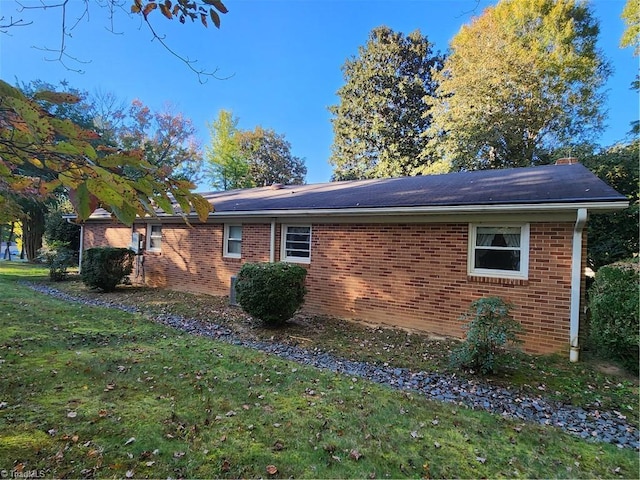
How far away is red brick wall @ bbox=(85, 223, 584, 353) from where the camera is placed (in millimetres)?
6273

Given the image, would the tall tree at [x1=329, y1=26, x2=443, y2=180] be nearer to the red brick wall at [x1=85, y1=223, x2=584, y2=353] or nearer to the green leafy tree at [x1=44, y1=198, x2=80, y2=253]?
the red brick wall at [x1=85, y1=223, x2=584, y2=353]

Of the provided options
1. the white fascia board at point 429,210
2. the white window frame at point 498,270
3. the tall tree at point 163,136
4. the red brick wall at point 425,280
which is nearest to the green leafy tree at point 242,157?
the tall tree at point 163,136

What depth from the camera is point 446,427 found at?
11.8 ft

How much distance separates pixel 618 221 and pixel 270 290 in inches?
466

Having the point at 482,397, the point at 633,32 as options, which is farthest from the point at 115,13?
the point at 633,32

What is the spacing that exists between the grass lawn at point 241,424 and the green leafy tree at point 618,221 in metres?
8.15

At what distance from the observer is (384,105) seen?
86.5 ft

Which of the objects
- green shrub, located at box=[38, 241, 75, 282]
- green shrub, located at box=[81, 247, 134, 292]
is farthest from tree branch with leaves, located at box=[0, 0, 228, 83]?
green shrub, located at box=[38, 241, 75, 282]

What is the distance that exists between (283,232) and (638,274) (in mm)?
7397

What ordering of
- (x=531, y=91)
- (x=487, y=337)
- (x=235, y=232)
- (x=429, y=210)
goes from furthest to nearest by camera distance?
(x=531, y=91) < (x=235, y=232) < (x=429, y=210) < (x=487, y=337)

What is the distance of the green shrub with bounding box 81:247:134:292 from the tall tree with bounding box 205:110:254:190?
24357mm

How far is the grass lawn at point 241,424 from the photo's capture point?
2832 mm

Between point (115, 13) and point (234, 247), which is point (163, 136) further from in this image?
point (115, 13)

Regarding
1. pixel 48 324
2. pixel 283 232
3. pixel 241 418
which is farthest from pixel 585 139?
Answer: pixel 48 324
